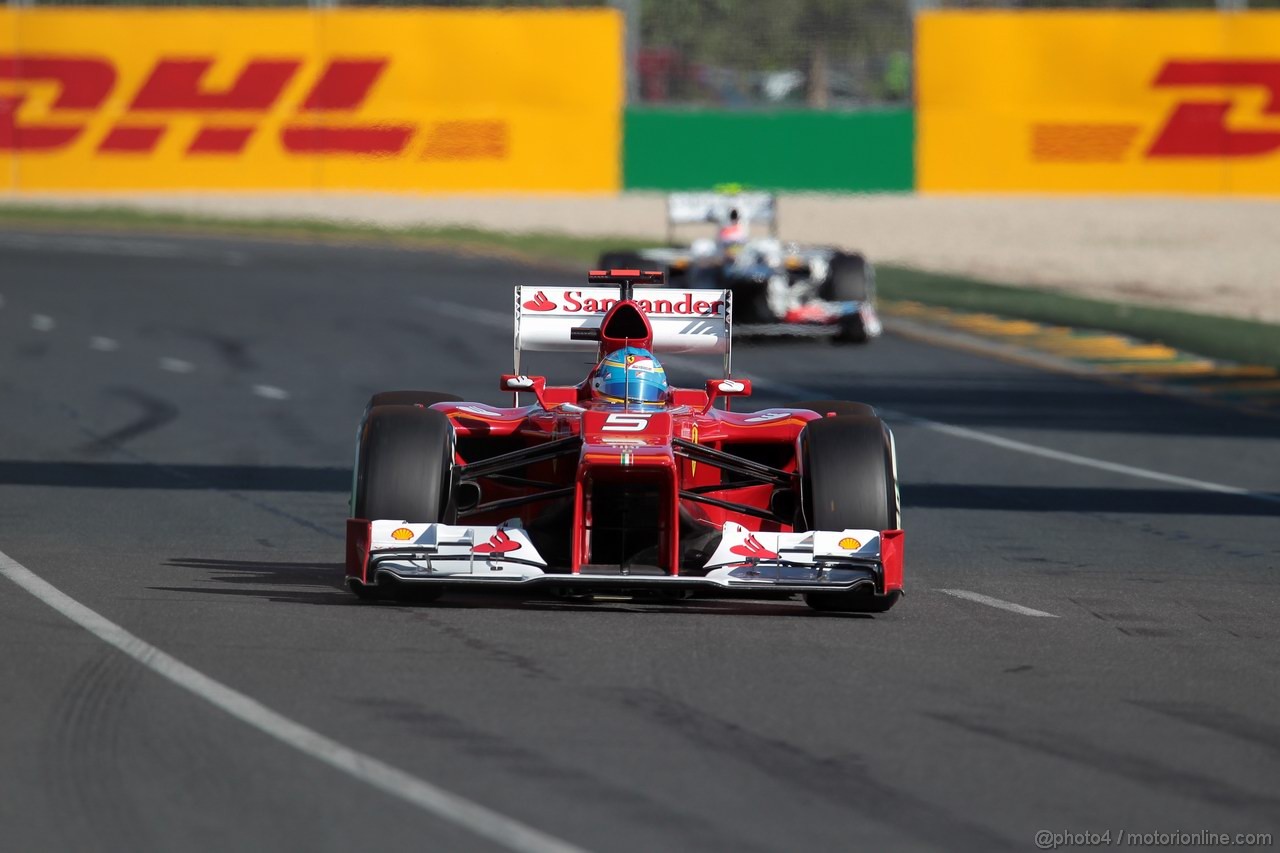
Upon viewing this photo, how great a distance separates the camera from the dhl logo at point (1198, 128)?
45.9 meters

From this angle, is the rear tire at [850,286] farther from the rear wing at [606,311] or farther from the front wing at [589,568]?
the front wing at [589,568]

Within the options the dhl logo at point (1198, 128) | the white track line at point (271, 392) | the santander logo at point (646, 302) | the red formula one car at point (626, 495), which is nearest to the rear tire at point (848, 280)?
the white track line at point (271, 392)

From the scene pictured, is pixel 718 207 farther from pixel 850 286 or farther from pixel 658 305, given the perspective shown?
pixel 658 305

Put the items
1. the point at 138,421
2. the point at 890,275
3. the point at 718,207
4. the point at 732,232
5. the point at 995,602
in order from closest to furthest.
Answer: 1. the point at 995,602
2. the point at 138,421
3. the point at 732,232
4. the point at 718,207
5. the point at 890,275

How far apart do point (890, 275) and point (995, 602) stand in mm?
21779

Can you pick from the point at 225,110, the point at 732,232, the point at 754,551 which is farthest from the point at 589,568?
the point at 225,110

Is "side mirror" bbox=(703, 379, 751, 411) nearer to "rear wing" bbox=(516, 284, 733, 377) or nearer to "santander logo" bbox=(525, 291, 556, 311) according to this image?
"rear wing" bbox=(516, 284, 733, 377)

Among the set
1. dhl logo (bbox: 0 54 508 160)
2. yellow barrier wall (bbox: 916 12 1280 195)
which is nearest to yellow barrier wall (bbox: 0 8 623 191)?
dhl logo (bbox: 0 54 508 160)

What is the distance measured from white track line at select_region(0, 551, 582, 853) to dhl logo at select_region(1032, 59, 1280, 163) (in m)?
38.8

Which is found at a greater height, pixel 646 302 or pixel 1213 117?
pixel 1213 117

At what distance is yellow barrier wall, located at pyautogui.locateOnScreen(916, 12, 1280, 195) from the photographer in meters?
45.9

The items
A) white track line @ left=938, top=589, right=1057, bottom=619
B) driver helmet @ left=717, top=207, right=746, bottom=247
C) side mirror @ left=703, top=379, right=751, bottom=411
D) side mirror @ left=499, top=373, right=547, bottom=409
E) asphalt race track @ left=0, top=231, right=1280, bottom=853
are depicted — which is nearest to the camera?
asphalt race track @ left=0, top=231, right=1280, bottom=853

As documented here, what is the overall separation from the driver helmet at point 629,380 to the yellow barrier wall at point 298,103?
3576cm

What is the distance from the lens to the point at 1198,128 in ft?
151
